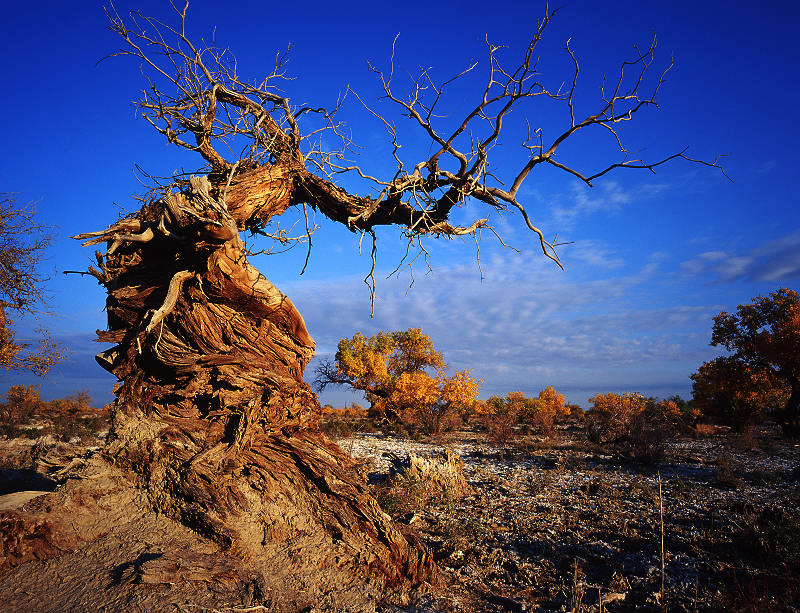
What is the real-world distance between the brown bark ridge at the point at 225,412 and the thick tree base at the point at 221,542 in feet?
0.06

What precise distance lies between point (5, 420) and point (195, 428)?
22.2m

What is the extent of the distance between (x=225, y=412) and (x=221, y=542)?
4.51ft

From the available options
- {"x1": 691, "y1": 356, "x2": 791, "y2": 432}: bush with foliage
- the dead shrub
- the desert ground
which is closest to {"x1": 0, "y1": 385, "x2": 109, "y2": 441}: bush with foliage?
the desert ground

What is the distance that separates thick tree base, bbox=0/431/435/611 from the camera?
139 inches

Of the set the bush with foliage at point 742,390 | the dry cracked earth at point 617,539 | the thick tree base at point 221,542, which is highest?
the bush with foliage at point 742,390

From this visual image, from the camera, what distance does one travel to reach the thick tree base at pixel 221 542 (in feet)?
11.6

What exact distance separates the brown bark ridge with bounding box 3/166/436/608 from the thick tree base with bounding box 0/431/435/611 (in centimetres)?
2

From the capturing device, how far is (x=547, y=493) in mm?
9102

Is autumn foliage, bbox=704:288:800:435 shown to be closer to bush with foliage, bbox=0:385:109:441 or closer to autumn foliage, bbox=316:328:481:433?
autumn foliage, bbox=316:328:481:433

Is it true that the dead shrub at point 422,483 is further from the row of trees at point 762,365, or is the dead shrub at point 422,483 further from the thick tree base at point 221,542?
the row of trees at point 762,365

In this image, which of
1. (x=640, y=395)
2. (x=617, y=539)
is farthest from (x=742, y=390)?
(x=617, y=539)

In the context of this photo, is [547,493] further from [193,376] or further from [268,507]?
[193,376]

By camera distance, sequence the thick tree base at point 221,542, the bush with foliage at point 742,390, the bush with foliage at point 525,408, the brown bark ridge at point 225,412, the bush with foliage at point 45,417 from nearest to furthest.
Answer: the thick tree base at point 221,542
the brown bark ridge at point 225,412
the bush with foliage at point 45,417
the bush with foliage at point 742,390
the bush with foliage at point 525,408

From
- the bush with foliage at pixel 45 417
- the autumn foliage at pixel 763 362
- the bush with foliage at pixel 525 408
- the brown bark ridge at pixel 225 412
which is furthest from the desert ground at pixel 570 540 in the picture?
the bush with foliage at pixel 525 408
